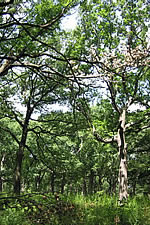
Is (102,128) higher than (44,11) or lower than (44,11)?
lower

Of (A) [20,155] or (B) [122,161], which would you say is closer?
(B) [122,161]

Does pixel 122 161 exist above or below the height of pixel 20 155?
below

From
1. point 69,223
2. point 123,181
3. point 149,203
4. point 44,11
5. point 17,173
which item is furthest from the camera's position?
point 17,173

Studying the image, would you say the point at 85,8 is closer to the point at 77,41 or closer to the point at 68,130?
the point at 77,41

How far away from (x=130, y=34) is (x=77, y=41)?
2599mm

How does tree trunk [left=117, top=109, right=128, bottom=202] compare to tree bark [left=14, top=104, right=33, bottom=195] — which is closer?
tree trunk [left=117, top=109, right=128, bottom=202]

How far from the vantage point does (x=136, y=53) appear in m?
2.68

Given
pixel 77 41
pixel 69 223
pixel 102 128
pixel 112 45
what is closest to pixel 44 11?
pixel 77 41

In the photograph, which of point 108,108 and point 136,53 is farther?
point 108,108

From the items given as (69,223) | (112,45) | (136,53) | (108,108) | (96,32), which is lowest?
(69,223)

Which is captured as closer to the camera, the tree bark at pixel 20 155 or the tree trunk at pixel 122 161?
the tree trunk at pixel 122 161

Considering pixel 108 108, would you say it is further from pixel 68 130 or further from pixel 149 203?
pixel 149 203

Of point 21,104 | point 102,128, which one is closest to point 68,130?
point 102,128

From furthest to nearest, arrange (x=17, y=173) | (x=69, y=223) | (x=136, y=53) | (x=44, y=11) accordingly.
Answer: (x=17, y=173), (x=44, y=11), (x=69, y=223), (x=136, y=53)
